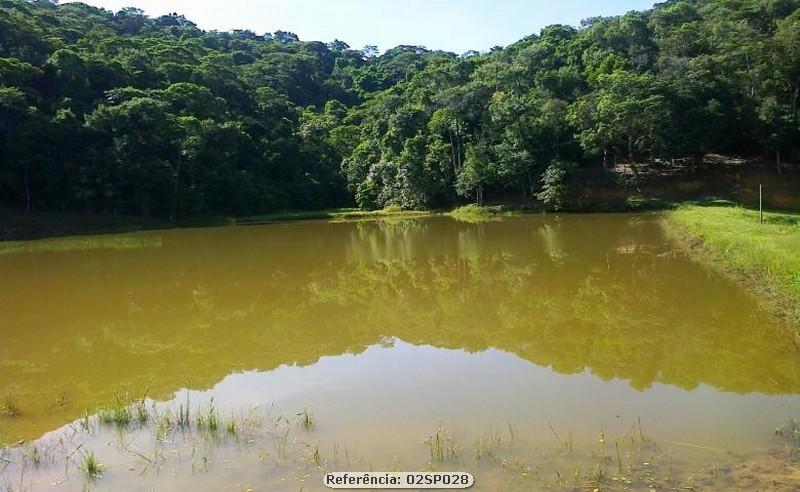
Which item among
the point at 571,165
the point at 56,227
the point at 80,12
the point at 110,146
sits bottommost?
the point at 56,227

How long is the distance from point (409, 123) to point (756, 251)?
32.4 metres

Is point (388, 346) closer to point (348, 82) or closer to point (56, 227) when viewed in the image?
point (56, 227)

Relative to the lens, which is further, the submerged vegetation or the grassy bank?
the grassy bank

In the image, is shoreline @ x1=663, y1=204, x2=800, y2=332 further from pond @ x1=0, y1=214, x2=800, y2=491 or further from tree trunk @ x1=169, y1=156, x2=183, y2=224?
tree trunk @ x1=169, y1=156, x2=183, y2=224

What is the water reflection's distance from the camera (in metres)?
7.84

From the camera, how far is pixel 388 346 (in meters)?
9.46

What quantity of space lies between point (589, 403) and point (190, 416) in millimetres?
4339

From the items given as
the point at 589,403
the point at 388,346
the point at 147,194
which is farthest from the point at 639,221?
the point at 147,194

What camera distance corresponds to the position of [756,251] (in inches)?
Answer: 492

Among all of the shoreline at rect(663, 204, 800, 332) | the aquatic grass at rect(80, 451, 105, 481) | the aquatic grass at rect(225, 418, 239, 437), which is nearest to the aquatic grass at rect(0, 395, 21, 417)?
the aquatic grass at rect(80, 451, 105, 481)

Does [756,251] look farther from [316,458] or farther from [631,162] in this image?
[631,162]

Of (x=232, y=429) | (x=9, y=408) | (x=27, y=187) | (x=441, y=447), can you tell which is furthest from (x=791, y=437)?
(x=27, y=187)

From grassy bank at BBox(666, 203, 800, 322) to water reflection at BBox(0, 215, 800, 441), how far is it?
45 cm

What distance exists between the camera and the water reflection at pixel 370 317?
7.84 meters
